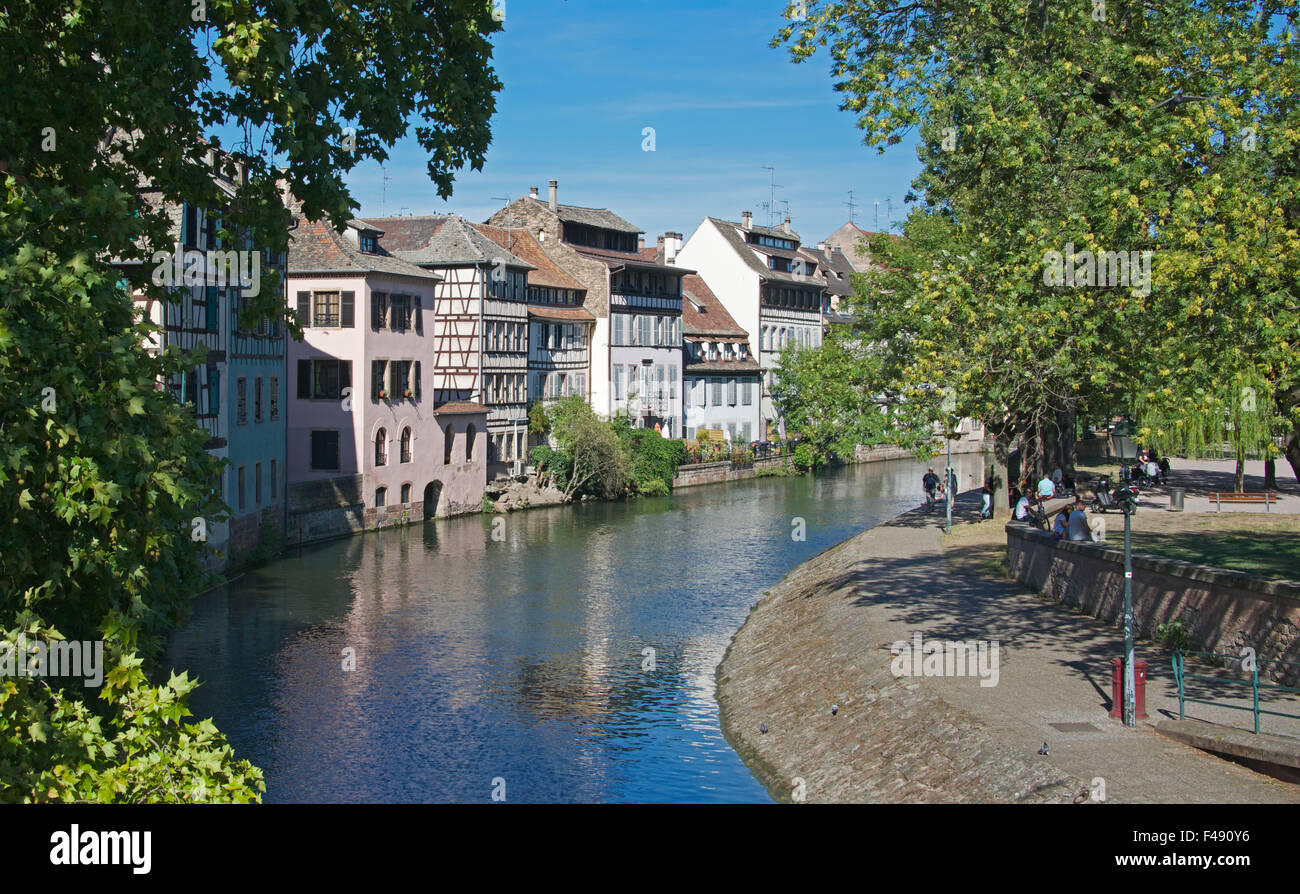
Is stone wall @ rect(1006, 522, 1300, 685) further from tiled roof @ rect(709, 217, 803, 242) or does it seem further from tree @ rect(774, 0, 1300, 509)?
tiled roof @ rect(709, 217, 803, 242)

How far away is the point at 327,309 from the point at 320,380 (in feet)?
8.90

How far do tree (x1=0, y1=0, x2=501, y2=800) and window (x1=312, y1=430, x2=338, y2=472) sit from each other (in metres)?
34.0

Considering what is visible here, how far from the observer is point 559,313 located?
63.7m

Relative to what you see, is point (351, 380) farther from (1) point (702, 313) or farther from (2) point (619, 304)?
(1) point (702, 313)

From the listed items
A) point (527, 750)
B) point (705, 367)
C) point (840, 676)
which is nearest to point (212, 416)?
point (527, 750)

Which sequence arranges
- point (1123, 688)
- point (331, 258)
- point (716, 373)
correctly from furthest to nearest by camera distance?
point (716, 373)
point (331, 258)
point (1123, 688)

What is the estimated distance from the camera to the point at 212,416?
35.9 m

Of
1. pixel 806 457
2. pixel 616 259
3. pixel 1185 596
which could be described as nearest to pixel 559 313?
pixel 616 259

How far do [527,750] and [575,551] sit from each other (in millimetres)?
22495

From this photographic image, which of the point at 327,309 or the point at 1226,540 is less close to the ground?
the point at 327,309

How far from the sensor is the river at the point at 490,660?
20.2 meters

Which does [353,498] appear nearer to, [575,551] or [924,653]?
[575,551]

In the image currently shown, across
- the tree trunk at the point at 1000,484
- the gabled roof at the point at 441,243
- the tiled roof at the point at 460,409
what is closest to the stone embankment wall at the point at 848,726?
the tree trunk at the point at 1000,484

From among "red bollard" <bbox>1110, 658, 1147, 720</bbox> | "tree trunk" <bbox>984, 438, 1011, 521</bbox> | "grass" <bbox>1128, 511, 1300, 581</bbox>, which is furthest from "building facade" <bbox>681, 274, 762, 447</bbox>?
"red bollard" <bbox>1110, 658, 1147, 720</bbox>
